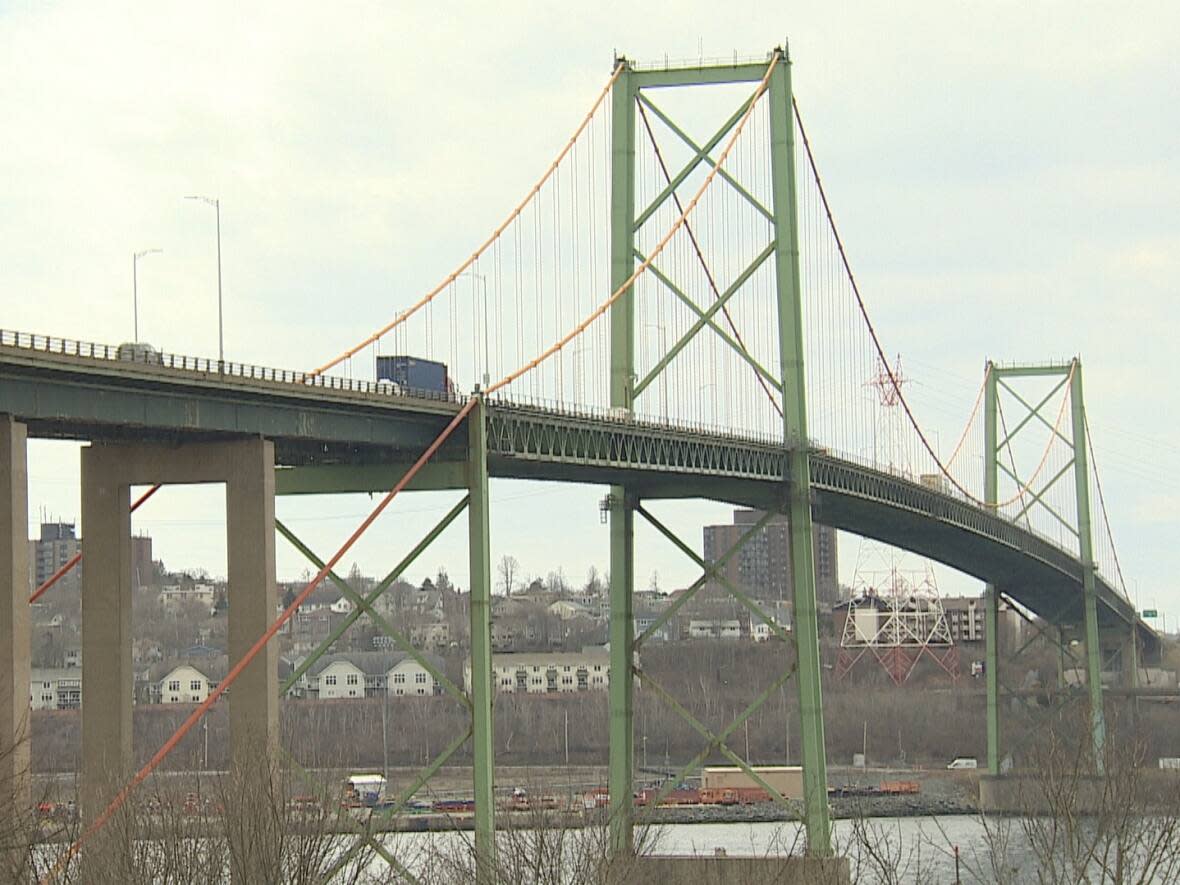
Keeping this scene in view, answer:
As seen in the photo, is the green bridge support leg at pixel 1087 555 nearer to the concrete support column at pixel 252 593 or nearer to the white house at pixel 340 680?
the white house at pixel 340 680

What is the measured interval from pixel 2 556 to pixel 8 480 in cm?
100

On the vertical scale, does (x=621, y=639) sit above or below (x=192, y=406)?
below

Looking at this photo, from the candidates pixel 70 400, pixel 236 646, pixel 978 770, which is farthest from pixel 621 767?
pixel 978 770

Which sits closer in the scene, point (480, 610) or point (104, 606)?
point (104, 606)

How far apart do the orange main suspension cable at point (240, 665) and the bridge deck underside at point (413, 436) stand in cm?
60

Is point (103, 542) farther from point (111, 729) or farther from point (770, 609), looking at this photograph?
point (770, 609)

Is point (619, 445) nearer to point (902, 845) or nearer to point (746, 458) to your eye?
point (746, 458)

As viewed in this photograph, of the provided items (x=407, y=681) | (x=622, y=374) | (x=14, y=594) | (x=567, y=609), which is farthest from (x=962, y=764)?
(x=14, y=594)

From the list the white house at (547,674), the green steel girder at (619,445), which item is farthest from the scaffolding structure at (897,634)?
the green steel girder at (619,445)

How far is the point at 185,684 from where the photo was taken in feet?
403

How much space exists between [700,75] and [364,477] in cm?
1911

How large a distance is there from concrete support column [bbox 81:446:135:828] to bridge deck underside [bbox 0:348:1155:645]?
2.66 ft

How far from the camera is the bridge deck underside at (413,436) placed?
3700 cm

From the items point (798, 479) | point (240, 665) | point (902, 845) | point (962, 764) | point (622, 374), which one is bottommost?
point (902, 845)
